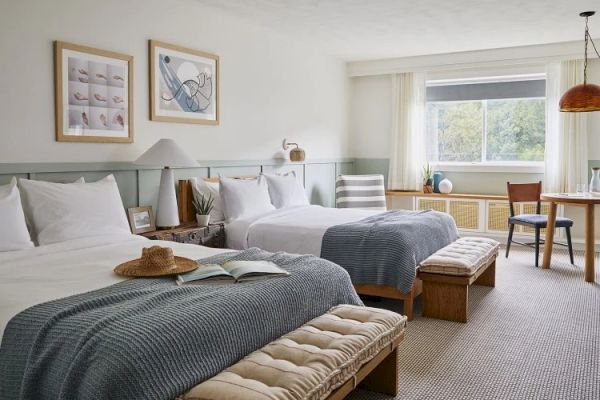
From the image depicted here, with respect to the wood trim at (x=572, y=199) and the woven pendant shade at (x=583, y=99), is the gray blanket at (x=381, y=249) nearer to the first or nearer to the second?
the wood trim at (x=572, y=199)

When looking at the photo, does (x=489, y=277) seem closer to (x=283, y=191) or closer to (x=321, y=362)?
(x=283, y=191)

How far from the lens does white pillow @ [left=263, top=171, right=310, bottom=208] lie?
5.15 metres

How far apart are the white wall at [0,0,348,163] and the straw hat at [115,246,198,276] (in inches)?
54.3

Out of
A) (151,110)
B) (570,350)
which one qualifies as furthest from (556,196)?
(151,110)

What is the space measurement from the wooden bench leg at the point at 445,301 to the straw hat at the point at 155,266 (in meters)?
1.90

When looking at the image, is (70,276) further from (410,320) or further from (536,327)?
(536,327)

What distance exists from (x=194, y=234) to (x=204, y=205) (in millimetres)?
376

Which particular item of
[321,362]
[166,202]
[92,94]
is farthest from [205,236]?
[321,362]

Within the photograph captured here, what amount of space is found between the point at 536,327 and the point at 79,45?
356cm

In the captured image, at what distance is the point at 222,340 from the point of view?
194 cm

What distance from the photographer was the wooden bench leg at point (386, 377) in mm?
2582

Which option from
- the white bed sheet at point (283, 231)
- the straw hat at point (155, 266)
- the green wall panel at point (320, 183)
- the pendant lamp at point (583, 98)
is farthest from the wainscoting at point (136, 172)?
the pendant lamp at point (583, 98)

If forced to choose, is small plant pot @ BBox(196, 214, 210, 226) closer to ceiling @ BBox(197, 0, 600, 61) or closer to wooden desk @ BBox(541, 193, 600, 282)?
ceiling @ BBox(197, 0, 600, 61)

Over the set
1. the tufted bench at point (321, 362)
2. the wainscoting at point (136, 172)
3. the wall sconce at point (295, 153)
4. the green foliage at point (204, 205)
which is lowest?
the tufted bench at point (321, 362)
